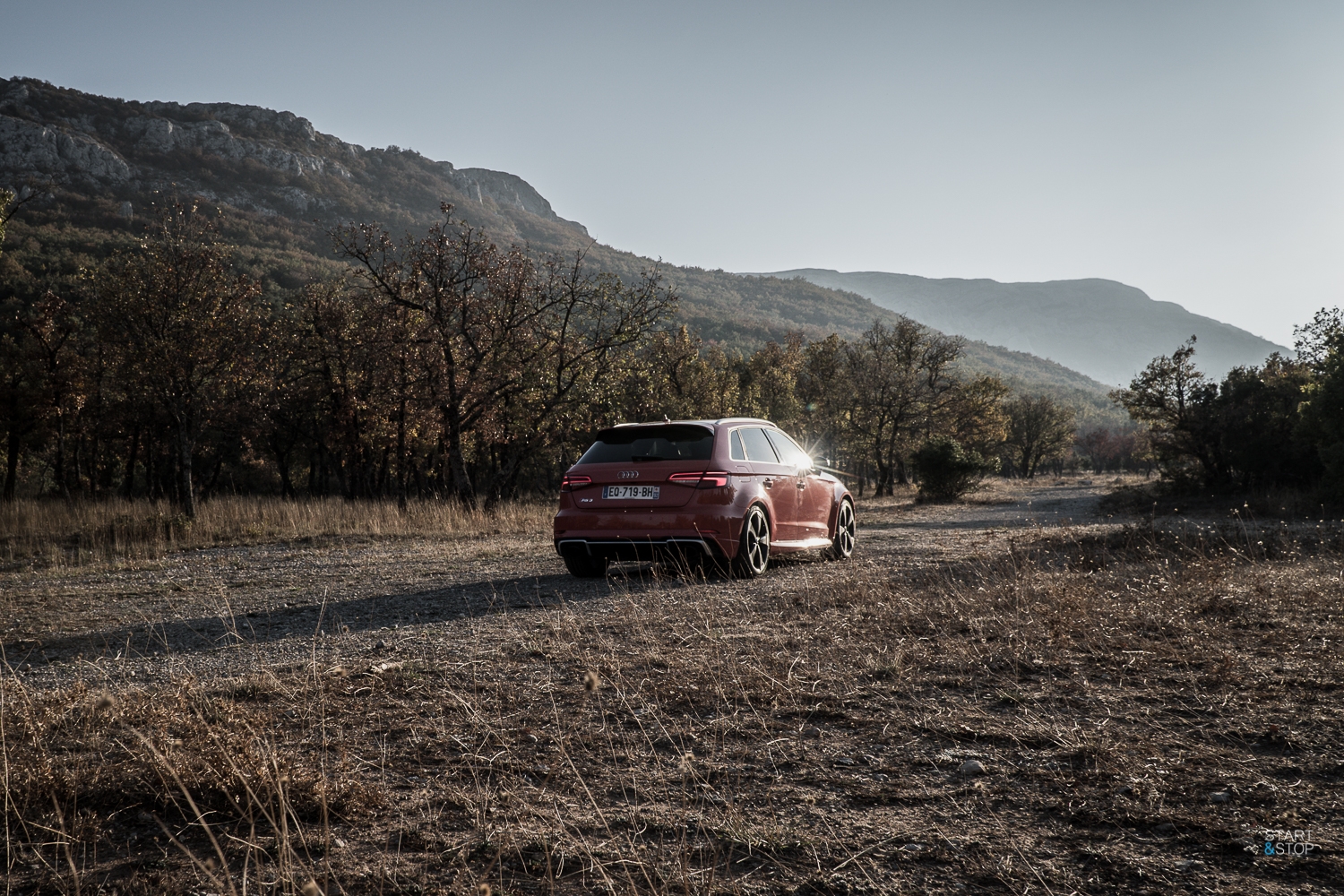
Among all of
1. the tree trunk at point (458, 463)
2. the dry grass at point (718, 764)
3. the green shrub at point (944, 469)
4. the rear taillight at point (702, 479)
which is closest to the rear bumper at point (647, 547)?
the rear taillight at point (702, 479)

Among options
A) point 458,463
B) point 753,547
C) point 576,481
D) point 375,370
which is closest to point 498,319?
point 458,463

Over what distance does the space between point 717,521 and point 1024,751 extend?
5142mm

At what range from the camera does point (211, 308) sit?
1917 centimetres

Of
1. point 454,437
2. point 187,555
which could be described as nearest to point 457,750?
point 187,555

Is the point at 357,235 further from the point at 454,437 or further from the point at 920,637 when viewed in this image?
the point at 920,637

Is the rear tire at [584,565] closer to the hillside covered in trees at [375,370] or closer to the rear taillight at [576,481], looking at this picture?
the rear taillight at [576,481]

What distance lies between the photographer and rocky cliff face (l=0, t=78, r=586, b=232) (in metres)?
102

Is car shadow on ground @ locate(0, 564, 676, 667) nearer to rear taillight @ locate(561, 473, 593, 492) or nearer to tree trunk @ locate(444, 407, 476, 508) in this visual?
rear taillight @ locate(561, 473, 593, 492)

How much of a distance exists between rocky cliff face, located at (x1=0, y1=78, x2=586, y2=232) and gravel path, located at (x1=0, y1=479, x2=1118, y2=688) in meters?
100

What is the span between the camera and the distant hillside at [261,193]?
78.1 metres

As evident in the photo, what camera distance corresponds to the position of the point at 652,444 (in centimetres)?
854

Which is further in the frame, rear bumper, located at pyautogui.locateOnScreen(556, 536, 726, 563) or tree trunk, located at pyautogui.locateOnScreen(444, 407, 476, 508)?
tree trunk, located at pyautogui.locateOnScreen(444, 407, 476, 508)

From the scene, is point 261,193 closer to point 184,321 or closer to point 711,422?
point 184,321

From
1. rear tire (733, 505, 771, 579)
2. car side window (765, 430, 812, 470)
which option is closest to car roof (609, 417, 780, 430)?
car side window (765, 430, 812, 470)
